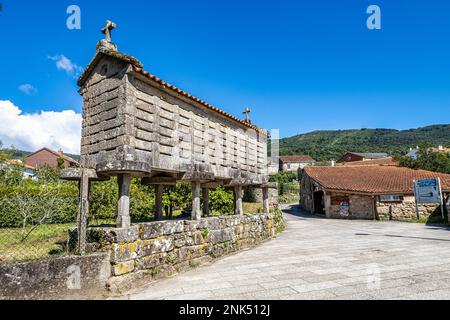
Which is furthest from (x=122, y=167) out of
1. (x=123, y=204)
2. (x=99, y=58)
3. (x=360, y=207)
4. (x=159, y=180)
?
(x=360, y=207)

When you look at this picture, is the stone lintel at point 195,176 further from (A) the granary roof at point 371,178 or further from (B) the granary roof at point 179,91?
(A) the granary roof at point 371,178

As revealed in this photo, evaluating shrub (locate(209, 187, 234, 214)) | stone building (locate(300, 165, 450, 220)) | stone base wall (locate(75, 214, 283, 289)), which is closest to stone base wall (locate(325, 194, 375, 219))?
stone building (locate(300, 165, 450, 220))

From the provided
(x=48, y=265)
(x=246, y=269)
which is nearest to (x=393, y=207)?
(x=246, y=269)

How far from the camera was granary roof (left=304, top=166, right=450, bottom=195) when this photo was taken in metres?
19.9

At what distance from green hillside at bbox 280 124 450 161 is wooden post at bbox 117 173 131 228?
286 feet

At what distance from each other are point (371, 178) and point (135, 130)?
73.2 ft

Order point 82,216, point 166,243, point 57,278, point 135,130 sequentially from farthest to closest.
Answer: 1. point 166,243
2. point 135,130
3. point 82,216
4. point 57,278

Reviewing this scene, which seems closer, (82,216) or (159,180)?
(82,216)

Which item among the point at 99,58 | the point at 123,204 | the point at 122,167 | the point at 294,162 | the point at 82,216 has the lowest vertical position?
the point at 82,216

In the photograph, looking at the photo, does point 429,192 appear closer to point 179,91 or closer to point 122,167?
point 179,91

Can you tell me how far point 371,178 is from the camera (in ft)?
74.9

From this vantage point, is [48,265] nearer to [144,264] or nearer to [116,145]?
[144,264]

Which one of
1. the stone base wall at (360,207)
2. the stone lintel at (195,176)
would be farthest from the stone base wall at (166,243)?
the stone base wall at (360,207)

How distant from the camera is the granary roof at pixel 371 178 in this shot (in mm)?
19883
